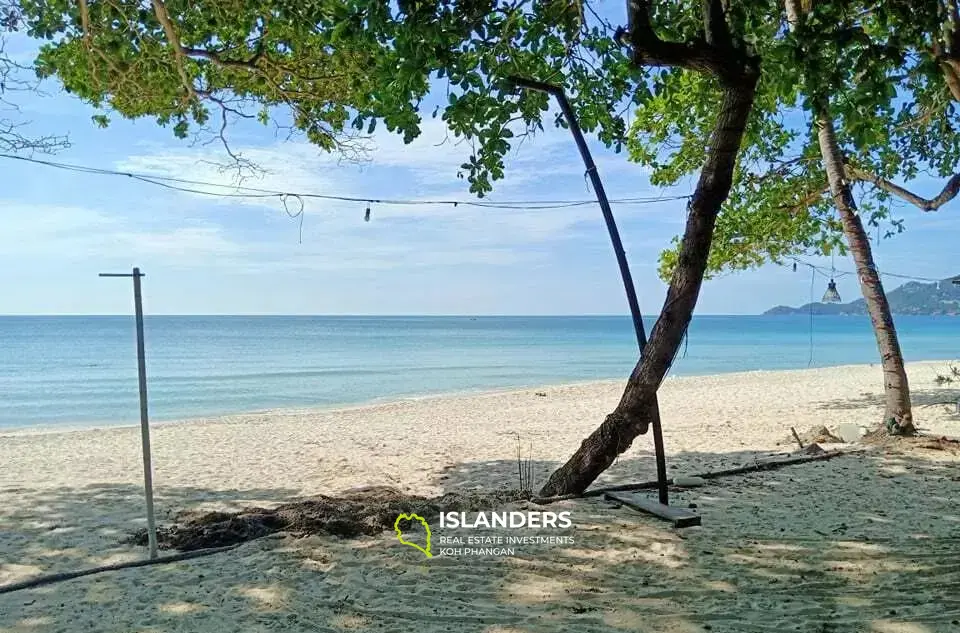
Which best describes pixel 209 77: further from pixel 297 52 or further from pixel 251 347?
pixel 251 347

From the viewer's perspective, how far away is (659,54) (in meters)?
4.27

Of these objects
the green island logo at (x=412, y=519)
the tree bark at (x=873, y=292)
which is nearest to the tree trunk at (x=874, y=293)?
the tree bark at (x=873, y=292)

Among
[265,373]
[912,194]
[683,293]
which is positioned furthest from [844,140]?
[265,373]

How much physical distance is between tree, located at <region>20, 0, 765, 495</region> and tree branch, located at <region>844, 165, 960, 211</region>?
11.2 ft

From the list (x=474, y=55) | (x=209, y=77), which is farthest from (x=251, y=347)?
(x=474, y=55)

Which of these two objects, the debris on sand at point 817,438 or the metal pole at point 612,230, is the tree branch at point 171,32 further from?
the debris on sand at point 817,438

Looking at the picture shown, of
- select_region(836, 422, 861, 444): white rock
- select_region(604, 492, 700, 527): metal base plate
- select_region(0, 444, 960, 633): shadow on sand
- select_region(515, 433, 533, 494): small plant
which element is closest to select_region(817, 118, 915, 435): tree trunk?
select_region(836, 422, 861, 444): white rock

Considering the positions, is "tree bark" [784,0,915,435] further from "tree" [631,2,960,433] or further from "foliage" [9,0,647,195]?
"foliage" [9,0,647,195]

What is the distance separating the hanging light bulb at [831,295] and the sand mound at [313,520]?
5.96m

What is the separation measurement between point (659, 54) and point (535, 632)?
11.2 ft

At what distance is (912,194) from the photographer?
25.6ft

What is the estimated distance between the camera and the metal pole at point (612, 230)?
4.84 meters

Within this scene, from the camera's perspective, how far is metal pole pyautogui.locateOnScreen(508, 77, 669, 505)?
15.9 feet

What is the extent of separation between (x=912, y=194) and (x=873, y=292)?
1.25 metres
